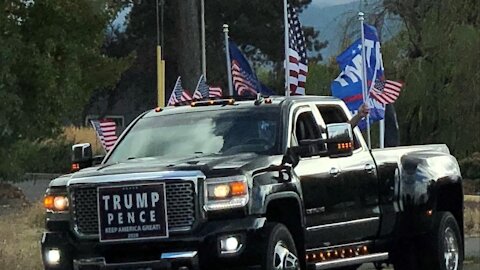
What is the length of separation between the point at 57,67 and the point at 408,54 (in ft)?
73.4

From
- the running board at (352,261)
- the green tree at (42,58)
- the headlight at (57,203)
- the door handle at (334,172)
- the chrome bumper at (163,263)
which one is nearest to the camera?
the chrome bumper at (163,263)

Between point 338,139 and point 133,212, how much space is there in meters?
2.17

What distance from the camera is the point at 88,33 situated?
48.4ft

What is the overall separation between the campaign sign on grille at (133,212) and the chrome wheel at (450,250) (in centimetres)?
434

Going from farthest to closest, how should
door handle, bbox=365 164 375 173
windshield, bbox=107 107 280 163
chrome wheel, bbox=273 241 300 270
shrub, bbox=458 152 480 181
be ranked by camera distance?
shrub, bbox=458 152 480 181, door handle, bbox=365 164 375 173, windshield, bbox=107 107 280 163, chrome wheel, bbox=273 241 300 270

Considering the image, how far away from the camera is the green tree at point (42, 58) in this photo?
13844mm

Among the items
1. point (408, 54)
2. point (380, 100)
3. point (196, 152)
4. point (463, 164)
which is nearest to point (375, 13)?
point (408, 54)

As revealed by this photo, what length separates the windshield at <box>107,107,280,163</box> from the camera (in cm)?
1095

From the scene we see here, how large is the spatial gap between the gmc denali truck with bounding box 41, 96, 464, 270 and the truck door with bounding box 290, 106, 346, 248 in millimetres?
13

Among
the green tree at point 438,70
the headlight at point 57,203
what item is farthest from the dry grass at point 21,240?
the green tree at point 438,70

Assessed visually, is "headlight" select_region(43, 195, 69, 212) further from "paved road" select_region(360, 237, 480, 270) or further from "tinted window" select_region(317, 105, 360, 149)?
"paved road" select_region(360, 237, 480, 270)

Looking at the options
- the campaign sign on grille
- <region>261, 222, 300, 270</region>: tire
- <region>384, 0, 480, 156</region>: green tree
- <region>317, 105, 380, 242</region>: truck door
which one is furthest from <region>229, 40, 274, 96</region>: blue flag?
the campaign sign on grille

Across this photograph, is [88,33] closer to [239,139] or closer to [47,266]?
[239,139]

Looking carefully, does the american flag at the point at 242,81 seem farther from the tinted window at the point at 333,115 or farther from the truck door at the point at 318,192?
the truck door at the point at 318,192
